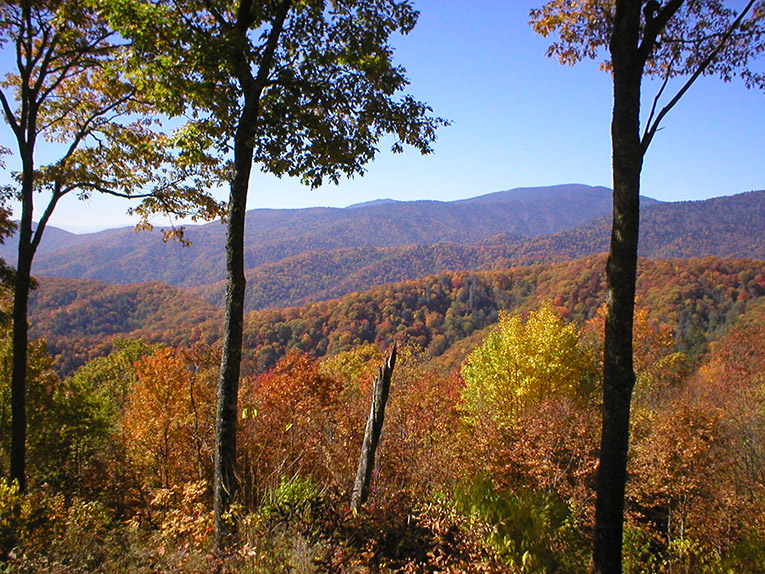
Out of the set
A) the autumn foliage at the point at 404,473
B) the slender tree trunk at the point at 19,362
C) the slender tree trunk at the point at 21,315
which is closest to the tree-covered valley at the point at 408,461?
the autumn foliage at the point at 404,473

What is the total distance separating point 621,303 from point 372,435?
351 centimetres

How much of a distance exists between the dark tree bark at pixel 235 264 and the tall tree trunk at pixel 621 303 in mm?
3669

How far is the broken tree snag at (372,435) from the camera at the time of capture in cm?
579

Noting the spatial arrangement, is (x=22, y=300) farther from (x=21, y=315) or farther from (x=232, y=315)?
(x=232, y=315)

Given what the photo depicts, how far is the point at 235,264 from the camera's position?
550cm

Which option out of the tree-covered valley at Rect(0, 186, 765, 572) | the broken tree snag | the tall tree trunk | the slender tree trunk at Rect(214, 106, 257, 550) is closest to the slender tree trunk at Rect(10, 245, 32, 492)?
the tree-covered valley at Rect(0, 186, 765, 572)

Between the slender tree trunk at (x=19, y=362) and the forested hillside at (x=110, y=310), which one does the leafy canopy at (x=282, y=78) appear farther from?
the forested hillside at (x=110, y=310)

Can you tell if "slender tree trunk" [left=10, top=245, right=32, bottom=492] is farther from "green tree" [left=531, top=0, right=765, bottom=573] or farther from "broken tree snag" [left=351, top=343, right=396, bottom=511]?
"green tree" [left=531, top=0, right=765, bottom=573]

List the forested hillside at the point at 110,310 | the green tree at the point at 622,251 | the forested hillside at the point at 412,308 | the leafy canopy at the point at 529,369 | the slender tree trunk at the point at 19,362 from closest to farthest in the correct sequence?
1. the green tree at the point at 622,251
2. the slender tree trunk at the point at 19,362
3. the leafy canopy at the point at 529,369
4. the forested hillside at the point at 412,308
5. the forested hillside at the point at 110,310

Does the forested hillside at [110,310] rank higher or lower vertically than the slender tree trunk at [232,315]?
lower

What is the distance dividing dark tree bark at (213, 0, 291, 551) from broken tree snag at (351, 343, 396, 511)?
1491mm

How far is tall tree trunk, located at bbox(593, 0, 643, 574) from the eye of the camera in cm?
404

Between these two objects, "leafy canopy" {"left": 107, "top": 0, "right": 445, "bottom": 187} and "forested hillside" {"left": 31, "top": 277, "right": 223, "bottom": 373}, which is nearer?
"leafy canopy" {"left": 107, "top": 0, "right": 445, "bottom": 187}

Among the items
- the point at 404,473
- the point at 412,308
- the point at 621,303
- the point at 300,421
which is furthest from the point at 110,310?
the point at 621,303
